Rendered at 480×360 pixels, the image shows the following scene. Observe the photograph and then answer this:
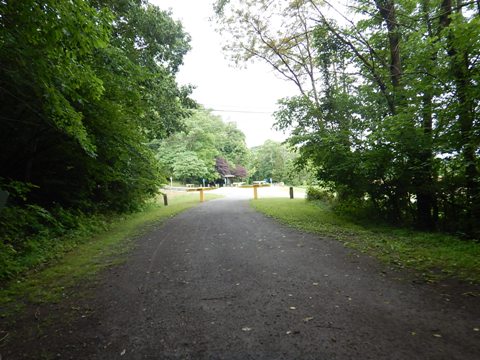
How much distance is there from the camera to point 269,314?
3369 millimetres

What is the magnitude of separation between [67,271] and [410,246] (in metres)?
6.65

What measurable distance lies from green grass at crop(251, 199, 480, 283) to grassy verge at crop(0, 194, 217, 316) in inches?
192

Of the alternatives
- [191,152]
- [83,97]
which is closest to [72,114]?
[83,97]

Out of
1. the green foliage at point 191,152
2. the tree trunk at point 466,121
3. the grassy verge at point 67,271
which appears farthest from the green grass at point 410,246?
the green foliage at point 191,152

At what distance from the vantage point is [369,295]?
3795 millimetres

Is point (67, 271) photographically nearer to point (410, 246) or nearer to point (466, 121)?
point (410, 246)

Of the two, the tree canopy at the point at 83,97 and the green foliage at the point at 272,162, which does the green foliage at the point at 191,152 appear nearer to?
the green foliage at the point at 272,162

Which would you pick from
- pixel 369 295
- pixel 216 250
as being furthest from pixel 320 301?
pixel 216 250

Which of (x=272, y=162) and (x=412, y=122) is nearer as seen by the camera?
(x=412, y=122)

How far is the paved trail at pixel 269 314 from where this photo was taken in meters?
2.72

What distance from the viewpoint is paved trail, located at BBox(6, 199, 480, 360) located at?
2719 millimetres

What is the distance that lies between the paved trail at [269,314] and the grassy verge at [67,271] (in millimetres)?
550

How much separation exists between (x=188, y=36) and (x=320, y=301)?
1643 cm

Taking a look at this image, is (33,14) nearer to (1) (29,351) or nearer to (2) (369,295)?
(1) (29,351)
